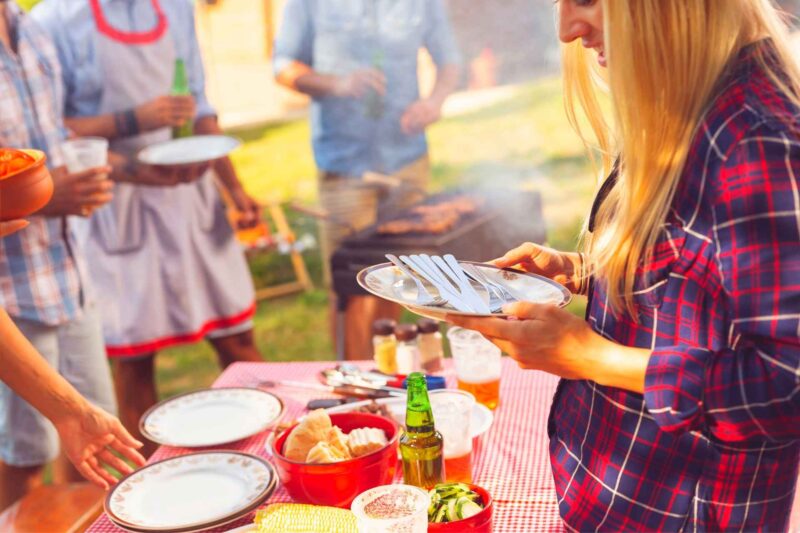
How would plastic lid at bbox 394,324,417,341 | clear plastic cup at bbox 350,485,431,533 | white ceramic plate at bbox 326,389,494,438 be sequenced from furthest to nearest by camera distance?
plastic lid at bbox 394,324,417,341
white ceramic plate at bbox 326,389,494,438
clear plastic cup at bbox 350,485,431,533

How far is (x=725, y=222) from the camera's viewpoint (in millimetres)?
1230

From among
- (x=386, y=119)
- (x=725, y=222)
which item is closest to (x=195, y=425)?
(x=725, y=222)

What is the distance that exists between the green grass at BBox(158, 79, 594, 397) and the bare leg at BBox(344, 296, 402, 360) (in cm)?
89

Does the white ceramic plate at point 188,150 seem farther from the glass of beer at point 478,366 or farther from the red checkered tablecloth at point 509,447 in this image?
the glass of beer at point 478,366

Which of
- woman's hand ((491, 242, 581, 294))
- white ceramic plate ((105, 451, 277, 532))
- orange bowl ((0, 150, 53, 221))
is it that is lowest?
white ceramic plate ((105, 451, 277, 532))

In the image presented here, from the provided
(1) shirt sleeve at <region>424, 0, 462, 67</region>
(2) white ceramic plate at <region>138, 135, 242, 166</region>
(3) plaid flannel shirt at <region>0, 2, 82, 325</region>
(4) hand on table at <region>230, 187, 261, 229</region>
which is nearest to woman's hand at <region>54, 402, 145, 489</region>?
(3) plaid flannel shirt at <region>0, 2, 82, 325</region>

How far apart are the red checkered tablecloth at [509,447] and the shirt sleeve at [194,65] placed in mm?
1821

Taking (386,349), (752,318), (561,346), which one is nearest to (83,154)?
(386,349)

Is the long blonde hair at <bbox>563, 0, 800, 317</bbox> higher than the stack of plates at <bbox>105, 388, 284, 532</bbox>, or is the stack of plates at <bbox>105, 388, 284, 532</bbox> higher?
the long blonde hair at <bbox>563, 0, 800, 317</bbox>

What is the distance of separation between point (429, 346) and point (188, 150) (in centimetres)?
180

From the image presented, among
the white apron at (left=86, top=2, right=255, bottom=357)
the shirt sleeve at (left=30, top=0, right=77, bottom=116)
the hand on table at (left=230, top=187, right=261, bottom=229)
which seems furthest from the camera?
the hand on table at (left=230, top=187, right=261, bottom=229)

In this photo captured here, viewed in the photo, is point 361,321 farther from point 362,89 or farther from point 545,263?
point 545,263

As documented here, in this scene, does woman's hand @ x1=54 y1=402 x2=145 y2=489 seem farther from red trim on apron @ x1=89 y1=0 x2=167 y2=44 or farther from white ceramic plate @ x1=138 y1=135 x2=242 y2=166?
red trim on apron @ x1=89 y1=0 x2=167 y2=44

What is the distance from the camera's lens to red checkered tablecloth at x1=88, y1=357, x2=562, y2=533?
182 centimetres
